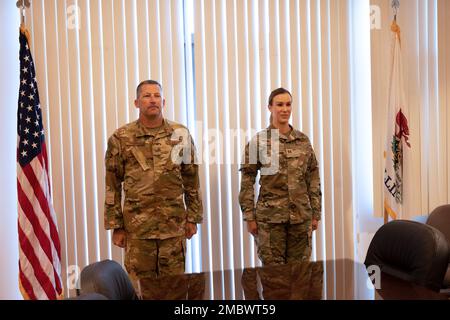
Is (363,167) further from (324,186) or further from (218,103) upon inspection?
(218,103)

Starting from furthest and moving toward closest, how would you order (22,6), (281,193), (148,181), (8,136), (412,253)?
(8,136)
(22,6)
(281,193)
(148,181)
(412,253)

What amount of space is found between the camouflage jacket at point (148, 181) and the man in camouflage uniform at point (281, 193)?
48 cm

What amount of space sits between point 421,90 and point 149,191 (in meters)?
2.64

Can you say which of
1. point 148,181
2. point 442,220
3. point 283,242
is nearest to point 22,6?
point 148,181

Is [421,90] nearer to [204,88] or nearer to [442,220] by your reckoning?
[442,220]

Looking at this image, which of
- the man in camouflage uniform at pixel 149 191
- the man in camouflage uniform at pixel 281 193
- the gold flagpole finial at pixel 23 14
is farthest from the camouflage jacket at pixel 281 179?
the gold flagpole finial at pixel 23 14

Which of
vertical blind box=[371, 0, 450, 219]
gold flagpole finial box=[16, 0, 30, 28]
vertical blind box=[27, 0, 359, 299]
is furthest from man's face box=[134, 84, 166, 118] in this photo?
vertical blind box=[371, 0, 450, 219]

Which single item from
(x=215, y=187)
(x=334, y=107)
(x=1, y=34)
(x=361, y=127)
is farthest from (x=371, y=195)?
(x=1, y=34)

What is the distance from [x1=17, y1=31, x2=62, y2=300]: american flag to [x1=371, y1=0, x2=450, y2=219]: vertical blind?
109 inches

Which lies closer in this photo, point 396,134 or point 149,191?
point 149,191

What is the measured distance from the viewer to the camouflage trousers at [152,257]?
296 centimetres

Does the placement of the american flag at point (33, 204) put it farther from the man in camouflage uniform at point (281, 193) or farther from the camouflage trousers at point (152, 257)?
the man in camouflage uniform at point (281, 193)

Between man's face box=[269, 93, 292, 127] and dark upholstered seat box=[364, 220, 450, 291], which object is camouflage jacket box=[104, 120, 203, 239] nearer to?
man's face box=[269, 93, 292, 127]

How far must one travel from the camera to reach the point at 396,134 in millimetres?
3854
